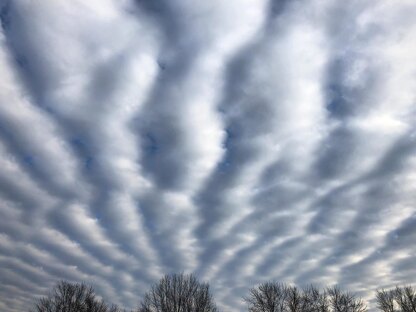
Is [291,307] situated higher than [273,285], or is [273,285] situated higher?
[273,285]

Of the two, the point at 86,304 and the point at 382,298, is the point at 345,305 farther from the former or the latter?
the point at 86,304

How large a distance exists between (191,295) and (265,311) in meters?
16.6

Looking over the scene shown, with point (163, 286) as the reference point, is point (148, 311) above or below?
below

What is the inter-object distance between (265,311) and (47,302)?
4352cm

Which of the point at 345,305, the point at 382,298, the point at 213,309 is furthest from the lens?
the point at 382,298

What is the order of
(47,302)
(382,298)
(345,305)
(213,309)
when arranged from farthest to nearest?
(382,298) → (345,305) → (47,302) → (213,309)

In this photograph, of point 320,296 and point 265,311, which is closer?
point 265,311

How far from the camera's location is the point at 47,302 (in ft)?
204

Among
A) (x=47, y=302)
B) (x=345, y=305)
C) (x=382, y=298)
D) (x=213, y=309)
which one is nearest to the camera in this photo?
(x=213, y=309)

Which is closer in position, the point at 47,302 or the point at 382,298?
the point at 47,302

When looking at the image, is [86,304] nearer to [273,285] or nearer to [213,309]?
[213,309]

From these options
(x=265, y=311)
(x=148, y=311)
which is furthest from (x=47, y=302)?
(x=265, y=311)

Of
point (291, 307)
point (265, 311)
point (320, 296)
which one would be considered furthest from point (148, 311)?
point (320, 296)

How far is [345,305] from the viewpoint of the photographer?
2704 inches
